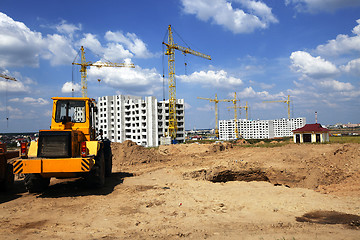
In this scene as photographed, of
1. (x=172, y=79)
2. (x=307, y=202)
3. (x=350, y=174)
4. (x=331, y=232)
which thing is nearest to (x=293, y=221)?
(x=331, y=232)

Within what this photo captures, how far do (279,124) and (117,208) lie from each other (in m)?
170

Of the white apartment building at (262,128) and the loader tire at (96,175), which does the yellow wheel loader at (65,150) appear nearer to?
the loader tire at (96,175)

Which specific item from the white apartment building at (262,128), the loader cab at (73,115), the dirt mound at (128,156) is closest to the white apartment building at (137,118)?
the dirt mound at (128,156)

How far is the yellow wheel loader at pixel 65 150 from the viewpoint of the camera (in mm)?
8008

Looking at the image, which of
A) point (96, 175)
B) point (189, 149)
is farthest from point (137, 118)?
point (96, 175)

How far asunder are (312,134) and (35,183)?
42.0 meters

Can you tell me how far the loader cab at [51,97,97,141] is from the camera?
A: 9.50m

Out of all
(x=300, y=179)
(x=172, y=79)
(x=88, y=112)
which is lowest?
(x=300, y=179)

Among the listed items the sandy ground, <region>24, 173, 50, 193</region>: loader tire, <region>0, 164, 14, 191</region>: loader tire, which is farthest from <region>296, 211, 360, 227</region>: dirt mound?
<region>0, 164, 14, 191</region>: loader tire

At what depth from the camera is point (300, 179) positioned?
1170 centimetres

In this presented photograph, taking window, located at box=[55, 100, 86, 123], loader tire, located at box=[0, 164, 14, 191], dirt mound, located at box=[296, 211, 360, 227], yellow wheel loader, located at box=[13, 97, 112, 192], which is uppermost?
window, located at box=[55, 100, 86, 123]

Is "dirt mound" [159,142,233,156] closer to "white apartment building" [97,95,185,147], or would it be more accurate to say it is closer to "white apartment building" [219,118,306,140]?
"white apartment building" [97,95,185,147]

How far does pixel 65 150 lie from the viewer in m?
8.38

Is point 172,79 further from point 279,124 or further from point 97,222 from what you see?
point 279,124
